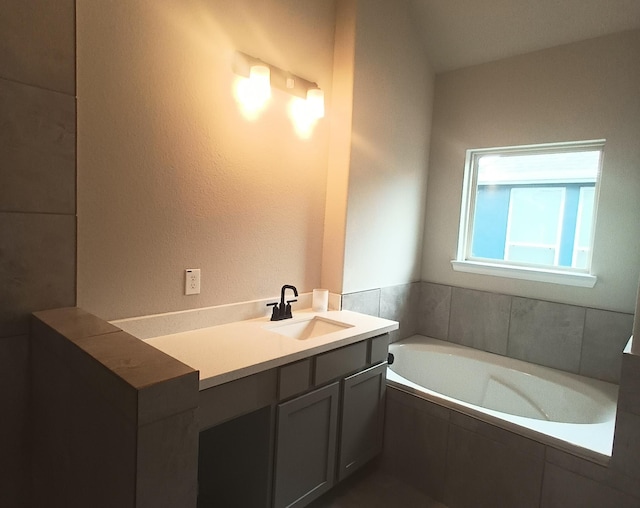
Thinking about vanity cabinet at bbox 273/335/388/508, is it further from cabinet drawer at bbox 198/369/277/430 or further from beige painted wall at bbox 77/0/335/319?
beige painted wall at bbox 77/0/335/319

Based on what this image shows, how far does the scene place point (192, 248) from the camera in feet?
6.20

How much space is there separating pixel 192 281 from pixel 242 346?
1.36 ft

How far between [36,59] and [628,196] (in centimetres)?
293

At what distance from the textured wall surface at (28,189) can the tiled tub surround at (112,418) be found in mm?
112

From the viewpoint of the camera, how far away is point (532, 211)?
114 inches

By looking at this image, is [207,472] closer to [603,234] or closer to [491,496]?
[491,496]

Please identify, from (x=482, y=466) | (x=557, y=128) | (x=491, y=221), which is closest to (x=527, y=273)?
(x=491, y=221)

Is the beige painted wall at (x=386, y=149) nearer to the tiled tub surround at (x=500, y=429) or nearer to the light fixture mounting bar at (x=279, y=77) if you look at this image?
the tiled tub surround at (x=500, y=429)

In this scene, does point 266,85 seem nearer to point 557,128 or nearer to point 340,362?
point 340,362

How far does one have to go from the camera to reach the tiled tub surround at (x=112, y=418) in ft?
2.79

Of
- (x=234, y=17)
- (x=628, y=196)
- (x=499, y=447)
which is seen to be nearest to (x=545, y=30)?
(x=628, y=196)

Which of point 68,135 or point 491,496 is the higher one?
point 68,135

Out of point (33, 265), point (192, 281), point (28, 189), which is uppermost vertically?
point (28, 189)

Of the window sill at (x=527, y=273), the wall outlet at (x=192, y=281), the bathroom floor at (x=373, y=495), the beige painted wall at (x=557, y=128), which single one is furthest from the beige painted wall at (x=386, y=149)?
the bathroom floor at (x=373, y=495)
